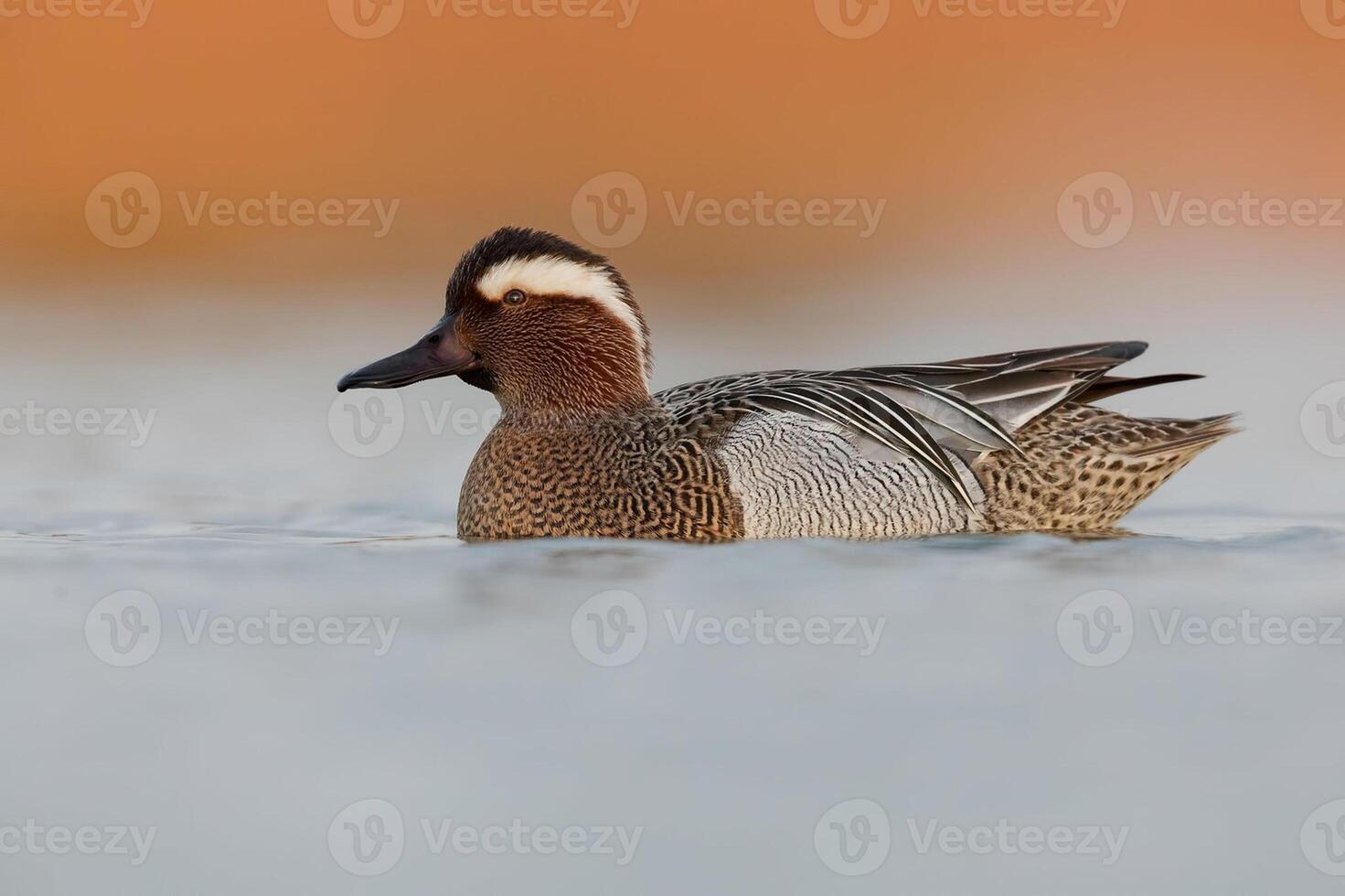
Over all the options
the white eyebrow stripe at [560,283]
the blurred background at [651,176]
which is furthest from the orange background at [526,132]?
the white eyebrow stripe at [560,283]

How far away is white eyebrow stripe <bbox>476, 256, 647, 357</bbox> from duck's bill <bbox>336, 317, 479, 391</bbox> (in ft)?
0.71

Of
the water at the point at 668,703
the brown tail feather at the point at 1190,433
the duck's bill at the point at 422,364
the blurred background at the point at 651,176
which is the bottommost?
the water at the point at 668,703

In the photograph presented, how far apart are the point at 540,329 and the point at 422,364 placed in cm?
47

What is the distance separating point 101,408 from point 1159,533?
5.03 m

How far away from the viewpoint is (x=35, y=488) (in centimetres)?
795

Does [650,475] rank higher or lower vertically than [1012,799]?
higher

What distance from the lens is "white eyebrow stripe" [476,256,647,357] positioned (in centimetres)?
723

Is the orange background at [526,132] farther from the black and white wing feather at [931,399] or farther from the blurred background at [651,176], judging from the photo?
the black and white wing feather at [931,399]

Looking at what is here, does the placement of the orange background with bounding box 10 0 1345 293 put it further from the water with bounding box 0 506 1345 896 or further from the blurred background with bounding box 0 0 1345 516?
the water with bounding box 0 506 1345 896

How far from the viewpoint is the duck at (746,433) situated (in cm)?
686

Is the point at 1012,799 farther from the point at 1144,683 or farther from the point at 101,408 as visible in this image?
the point at 101,408

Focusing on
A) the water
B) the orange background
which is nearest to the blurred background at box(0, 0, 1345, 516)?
the orange background

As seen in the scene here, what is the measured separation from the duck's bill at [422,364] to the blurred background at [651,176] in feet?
12.3

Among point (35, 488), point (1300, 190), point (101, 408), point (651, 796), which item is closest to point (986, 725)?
point (651, 796)
